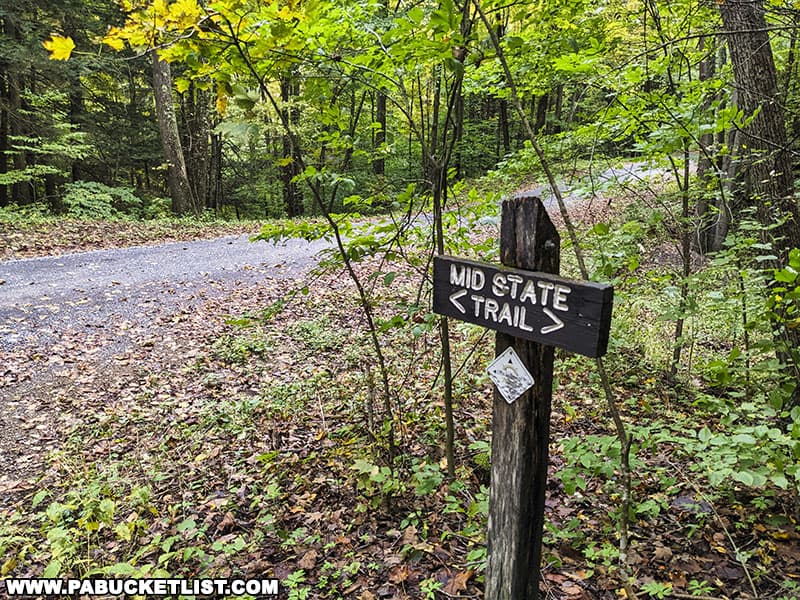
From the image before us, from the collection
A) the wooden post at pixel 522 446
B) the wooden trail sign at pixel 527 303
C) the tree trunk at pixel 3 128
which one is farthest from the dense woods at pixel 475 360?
the tree trunk at pixel 3 128

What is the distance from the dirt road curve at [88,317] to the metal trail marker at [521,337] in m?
3.25

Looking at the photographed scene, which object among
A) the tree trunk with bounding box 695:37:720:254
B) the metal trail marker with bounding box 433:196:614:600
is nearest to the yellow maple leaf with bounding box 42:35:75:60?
the metal trail marker with bounding box 433:196:614:600

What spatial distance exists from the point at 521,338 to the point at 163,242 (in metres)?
11.6

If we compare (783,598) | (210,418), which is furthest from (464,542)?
(210,418)

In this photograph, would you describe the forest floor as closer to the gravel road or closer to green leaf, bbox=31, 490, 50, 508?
green leaf, bbox=31, 490, 50, 508

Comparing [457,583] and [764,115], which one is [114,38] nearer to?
[457,583]

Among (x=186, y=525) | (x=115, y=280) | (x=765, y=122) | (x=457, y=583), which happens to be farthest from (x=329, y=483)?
(x=115, y=280)

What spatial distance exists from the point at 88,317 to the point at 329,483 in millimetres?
5276

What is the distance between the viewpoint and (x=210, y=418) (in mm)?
4836

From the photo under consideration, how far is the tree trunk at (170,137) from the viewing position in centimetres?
1334

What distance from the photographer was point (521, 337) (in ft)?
6.14

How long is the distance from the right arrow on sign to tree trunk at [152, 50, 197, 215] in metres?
14.4

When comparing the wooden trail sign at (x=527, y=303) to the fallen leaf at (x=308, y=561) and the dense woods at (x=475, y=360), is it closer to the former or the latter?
the dense woods at (x=475, y=360)

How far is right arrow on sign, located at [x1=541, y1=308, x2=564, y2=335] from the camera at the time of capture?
1.75 metres
